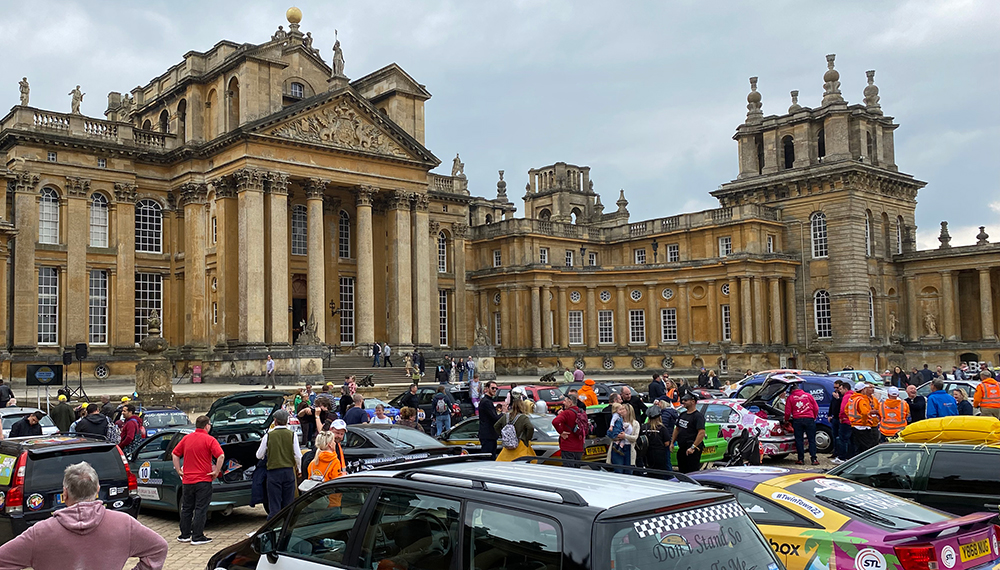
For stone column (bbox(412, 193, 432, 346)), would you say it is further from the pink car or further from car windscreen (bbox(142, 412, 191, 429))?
the pink car

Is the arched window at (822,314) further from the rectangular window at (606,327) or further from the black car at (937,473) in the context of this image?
the black car at (937,473)

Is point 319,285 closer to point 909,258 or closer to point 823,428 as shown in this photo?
point 823,428

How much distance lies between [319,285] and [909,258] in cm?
3509

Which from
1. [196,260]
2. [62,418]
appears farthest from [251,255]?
[62,418]

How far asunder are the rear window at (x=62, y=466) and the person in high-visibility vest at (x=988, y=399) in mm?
15706

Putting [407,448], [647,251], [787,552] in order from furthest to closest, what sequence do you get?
[647,251] < [407,448] < [787,552]

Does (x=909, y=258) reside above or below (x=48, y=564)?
above

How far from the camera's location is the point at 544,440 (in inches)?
593

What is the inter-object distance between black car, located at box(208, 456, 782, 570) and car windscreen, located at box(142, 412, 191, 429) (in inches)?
546

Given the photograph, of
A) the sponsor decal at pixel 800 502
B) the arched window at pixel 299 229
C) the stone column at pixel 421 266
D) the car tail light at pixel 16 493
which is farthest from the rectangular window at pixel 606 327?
the sponsor decal at pixel 800 502

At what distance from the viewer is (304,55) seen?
46.3m

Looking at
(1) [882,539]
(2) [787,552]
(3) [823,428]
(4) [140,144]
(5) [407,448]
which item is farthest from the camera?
(4) [140,144]

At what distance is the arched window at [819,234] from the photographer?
49.3 metres

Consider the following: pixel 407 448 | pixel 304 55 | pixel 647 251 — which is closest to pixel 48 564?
pixel 407 448
